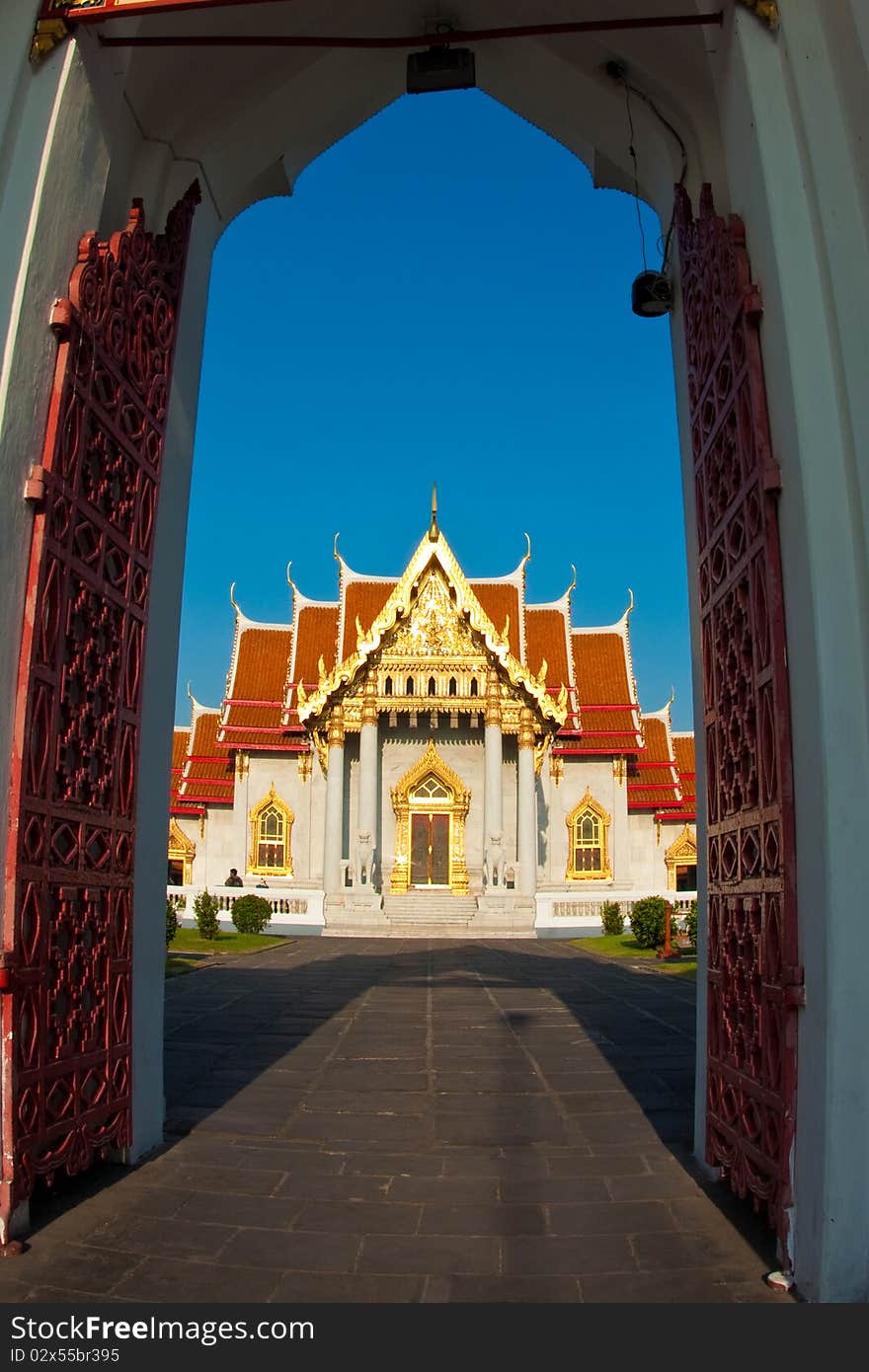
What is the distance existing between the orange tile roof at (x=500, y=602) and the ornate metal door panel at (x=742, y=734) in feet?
82.9

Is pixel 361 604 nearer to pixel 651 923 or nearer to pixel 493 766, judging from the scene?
pixel 493 766

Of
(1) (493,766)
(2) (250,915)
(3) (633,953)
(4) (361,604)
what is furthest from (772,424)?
(4) (361,604)

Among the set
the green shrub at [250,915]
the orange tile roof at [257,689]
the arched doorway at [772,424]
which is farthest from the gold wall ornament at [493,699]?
the arched doorway at [772,424]

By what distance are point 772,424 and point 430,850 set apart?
23.5 m

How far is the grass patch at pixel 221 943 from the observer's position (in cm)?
1733

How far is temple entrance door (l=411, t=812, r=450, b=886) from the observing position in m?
26.0

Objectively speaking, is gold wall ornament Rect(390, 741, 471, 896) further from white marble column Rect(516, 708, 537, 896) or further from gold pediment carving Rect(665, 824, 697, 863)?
gold pediment carving Rect(665, 824, 697, 863)

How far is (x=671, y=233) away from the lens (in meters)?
4.90

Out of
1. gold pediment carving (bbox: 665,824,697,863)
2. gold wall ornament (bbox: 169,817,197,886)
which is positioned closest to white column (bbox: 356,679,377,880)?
gold wall ornament (bbox: 169,817,197,886)

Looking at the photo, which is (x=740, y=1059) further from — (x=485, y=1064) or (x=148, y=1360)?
(x=485, y=1064)

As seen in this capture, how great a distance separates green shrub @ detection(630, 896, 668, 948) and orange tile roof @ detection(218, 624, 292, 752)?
43.9ft

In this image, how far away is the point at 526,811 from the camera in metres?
25.4

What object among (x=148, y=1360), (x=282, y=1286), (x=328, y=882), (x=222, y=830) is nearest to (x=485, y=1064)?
(x=282, y=1286)

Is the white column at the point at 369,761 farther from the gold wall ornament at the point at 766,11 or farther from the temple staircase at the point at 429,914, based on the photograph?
the gold wall ornament at the point at 766,11
